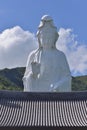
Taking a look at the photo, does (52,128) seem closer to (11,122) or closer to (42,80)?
(11,122)

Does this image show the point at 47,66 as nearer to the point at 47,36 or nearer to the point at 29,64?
the point at 29,64

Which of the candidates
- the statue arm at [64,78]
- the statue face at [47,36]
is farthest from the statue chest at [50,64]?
the statue face at [47,36]

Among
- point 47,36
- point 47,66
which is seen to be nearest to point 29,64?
point 47,66

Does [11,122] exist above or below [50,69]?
below

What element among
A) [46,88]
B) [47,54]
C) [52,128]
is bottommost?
[52,128]

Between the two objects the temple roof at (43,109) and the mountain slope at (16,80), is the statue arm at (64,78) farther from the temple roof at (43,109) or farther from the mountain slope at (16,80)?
the mountain slope at (16,80)

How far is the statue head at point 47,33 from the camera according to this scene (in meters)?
25.8

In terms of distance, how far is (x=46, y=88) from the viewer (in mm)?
24812

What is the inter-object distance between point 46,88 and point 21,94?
5.01ft

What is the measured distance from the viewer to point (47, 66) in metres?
25.4

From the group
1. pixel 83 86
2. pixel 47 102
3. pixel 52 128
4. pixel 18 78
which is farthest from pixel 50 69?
pixel 83 86

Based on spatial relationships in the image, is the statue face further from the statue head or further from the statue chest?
the statue chest

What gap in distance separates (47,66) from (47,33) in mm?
1724

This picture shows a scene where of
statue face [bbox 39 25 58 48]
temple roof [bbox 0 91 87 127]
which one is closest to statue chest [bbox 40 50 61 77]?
statue face [bbox 39 25 58 48]
